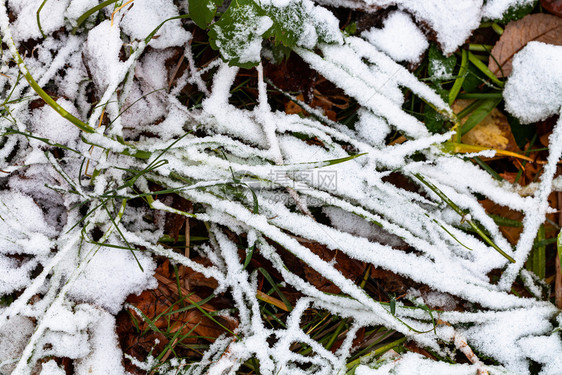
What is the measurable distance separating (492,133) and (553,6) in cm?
44

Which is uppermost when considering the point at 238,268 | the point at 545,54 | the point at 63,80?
the point at 545,54

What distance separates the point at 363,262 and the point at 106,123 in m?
0.95

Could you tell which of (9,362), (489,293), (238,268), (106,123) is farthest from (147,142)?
(489,293)

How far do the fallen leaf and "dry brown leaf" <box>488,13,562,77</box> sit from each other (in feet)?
0.05

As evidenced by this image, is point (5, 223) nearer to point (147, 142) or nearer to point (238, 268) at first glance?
point (147, 142)

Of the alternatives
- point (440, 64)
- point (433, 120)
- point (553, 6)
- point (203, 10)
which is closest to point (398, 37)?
point (440, 64)

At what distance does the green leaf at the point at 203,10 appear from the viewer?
45.6 inches

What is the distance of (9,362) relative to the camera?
1.21 metres

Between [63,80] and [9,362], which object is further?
[63,80]

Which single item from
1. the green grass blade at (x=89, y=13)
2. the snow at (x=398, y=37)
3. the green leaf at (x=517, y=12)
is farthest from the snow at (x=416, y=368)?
the green grass blade at (x=89, y=13)

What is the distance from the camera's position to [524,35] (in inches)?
53.9

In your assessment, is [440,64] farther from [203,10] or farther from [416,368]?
[416,368]

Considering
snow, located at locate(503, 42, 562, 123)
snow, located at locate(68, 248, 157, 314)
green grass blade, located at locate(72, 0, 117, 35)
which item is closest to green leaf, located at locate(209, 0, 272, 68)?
green grass blade, located at locate(72, 0, 117, 35)

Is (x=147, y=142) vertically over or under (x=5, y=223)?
over
